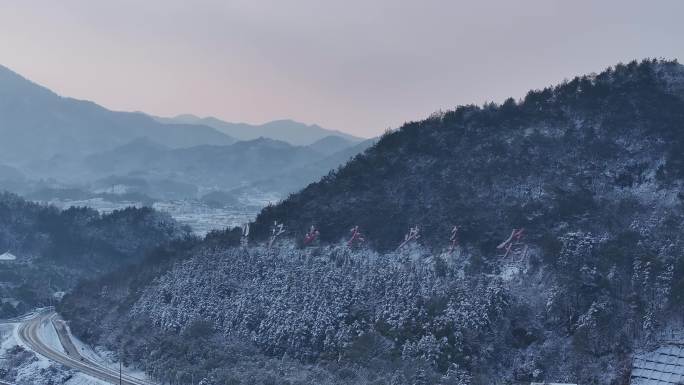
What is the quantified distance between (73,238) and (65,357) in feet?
287

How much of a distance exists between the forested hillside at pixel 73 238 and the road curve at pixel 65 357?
3871 cm

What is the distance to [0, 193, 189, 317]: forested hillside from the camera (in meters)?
152

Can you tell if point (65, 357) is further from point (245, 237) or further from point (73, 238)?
point (73, 238)

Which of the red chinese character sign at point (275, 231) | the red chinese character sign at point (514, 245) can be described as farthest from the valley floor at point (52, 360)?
the red chinese character sign at point (514, 245)

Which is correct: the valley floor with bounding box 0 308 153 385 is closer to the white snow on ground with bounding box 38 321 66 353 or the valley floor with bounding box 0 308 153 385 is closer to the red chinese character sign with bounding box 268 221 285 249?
the white snow on ground with bounding box 38 321 66 353

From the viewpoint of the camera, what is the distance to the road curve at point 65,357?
7381 centimetres

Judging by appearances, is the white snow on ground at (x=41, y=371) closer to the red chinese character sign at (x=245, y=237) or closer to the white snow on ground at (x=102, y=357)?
the white snow on ground at (x=102, y=357)

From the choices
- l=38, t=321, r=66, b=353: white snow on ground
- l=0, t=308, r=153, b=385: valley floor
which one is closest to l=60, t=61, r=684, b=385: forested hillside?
l=0, t=308, r=153, b=385: valley floor

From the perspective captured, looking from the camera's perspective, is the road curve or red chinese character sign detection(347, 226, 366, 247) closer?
the road curve

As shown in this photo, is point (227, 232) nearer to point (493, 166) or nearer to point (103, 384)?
point (103, 384)

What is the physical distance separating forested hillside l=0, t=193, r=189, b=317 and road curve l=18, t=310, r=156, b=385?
→ 38.7 metres

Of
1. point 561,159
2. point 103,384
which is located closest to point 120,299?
point 103,384

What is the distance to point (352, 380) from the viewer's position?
61750mm

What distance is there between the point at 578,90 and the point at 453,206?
3078 cm
